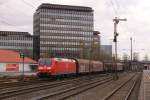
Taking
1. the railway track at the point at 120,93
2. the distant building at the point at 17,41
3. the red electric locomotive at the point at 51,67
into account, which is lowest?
the railway track at the point at 120,93

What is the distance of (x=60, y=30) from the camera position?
192 meters

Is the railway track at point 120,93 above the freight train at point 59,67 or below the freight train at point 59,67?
below

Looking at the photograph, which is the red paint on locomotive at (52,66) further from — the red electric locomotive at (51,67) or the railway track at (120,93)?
the railway track at (120,93)

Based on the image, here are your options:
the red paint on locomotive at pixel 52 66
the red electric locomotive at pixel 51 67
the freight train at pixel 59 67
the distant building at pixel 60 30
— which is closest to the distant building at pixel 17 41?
the distant building at pixel 60 30

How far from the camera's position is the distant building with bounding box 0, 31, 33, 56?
178 m

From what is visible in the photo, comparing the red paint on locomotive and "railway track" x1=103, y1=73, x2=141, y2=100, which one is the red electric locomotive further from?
"railway track" x1=103, y1=73, x2=141, y2=100

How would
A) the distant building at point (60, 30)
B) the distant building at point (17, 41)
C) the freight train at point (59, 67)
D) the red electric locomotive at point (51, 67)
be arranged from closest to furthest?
the red electric locomotive at point (51, 67) → the freight train at point (59, 67) → the distant building at point (17, 41) → the distant building at point (60, 30)

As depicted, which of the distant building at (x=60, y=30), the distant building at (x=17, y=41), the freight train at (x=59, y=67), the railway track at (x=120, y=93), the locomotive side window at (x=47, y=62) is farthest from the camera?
the distant building at (x=60, y=30)

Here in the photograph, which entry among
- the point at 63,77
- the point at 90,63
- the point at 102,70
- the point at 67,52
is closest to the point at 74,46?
the point at 67,52

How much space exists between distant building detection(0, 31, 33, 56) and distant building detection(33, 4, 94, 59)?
15.8 ft

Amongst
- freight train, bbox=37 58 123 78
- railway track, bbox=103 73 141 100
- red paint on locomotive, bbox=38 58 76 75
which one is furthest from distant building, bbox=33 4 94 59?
railway track, bbox=103 73 141 100

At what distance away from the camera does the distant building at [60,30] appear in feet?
607

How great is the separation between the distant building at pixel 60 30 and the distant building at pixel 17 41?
481cm

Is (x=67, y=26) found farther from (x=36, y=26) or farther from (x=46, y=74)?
(x=46, y=74)
